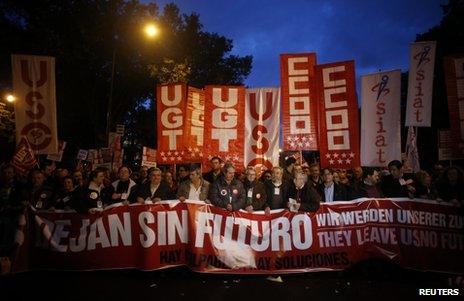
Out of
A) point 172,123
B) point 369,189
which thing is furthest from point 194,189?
point 369,189

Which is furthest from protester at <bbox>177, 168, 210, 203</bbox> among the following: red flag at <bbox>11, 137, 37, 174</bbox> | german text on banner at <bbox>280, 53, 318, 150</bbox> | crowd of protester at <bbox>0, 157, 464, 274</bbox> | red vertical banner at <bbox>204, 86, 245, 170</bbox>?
red flag at <bbox>11, 137, 37, 174</bbox>

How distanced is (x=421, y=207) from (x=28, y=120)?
27.5ft

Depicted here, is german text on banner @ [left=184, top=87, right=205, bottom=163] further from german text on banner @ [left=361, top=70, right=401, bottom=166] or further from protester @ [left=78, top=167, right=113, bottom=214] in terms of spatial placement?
german text on banner @ [left=361, top=70, right=401, bottom=166]

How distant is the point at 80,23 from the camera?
925 inches

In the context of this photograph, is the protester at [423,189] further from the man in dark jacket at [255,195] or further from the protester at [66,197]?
the protester at [66,197]

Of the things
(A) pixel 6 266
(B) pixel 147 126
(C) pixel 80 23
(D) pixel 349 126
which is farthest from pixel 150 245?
(B) pixel 147 126

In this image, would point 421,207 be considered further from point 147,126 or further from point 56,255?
point 147,126

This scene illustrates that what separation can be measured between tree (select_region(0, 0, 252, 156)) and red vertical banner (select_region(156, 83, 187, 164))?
13.0 metres

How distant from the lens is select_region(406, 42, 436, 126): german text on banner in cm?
998

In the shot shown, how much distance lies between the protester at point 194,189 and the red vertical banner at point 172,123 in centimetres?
281

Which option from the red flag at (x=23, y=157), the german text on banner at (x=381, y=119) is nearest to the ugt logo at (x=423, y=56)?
the german text on banner at (x=381, y=119)

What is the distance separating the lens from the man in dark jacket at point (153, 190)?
773 centimetres

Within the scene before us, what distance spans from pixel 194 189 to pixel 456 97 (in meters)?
6.17

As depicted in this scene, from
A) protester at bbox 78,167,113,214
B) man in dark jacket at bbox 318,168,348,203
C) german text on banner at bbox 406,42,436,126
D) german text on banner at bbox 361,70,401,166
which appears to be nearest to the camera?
protester at bbox 78,167,113,214
